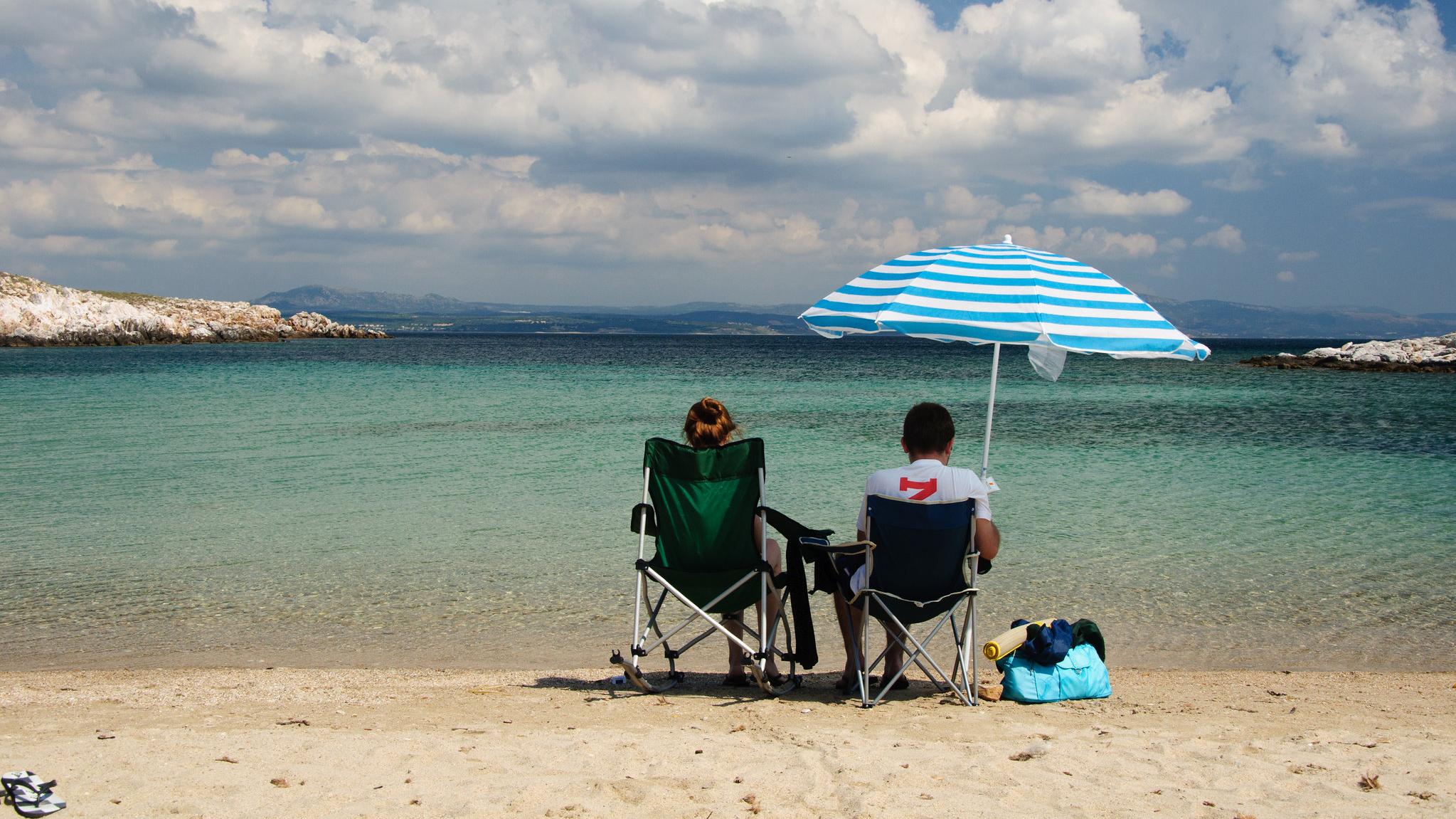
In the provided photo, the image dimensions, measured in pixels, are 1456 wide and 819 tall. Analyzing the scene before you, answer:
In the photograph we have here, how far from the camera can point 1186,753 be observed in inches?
154

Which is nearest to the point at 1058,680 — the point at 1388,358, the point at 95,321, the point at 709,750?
the point at 709,750

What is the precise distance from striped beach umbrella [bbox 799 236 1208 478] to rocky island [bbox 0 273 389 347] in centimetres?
7942

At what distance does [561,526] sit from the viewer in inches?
380

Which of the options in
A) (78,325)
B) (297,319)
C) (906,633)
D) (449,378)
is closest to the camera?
(906,633)

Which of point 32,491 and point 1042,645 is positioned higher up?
point 1042,645

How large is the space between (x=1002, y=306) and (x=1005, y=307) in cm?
2

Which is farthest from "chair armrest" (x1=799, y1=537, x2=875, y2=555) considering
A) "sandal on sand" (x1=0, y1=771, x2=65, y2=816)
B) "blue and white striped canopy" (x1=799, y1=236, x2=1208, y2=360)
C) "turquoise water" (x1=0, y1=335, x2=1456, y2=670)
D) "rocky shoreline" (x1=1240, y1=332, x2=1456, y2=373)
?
"rocky shoreline" (x1=1240, y1=332, x2=1456, y2=373)

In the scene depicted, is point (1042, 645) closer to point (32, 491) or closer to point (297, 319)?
point (32, 491)

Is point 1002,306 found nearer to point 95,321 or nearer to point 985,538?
point 985,538

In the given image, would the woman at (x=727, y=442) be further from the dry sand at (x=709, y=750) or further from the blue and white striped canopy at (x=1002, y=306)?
the blue and white striped canopy at (x=1002, y=306)

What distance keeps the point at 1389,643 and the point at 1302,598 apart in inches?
38.9

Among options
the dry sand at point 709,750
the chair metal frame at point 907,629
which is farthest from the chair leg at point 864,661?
the dry sand at point 709,750

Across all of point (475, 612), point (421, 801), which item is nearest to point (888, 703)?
point (421, 801)

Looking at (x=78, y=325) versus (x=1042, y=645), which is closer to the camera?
(x=1042, y=645)
